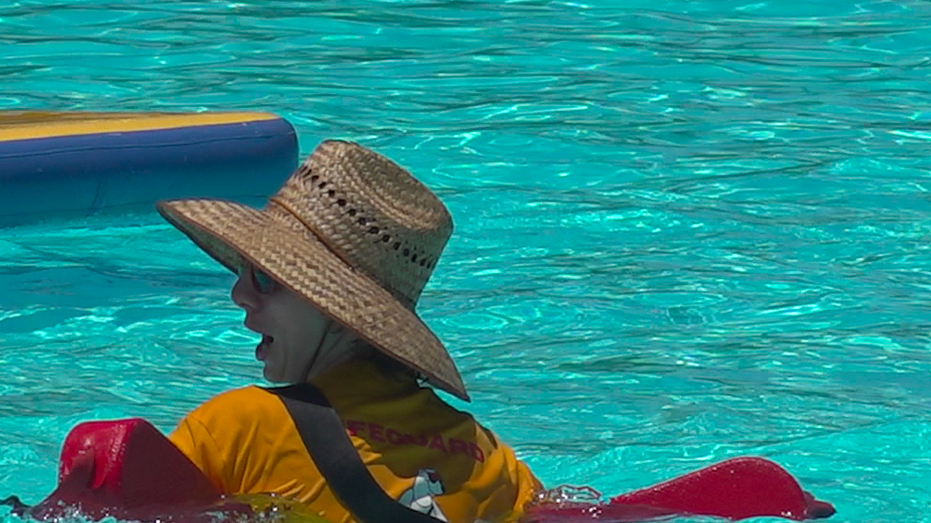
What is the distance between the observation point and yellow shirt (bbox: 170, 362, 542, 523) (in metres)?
2.78

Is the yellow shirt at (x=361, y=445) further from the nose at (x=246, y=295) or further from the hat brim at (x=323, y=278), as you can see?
the nose at (x=246, y=295)

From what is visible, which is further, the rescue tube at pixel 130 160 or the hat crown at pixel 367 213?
the rescue tube at pixel 130 160

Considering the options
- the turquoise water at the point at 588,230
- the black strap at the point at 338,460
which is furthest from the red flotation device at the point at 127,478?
the turquoise water at the point at 588,230

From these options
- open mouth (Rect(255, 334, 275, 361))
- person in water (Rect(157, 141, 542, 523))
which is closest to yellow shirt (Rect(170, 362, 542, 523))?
person in water (Rect(157, 141, 542, 523))

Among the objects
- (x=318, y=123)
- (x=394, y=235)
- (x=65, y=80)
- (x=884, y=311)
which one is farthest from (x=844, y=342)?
(x=65, y=80)

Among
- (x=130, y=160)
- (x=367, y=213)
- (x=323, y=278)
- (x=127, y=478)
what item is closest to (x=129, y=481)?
(x=127, y=478)

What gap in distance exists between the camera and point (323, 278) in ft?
9.22

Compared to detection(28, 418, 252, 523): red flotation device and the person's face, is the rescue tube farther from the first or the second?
detection(28, 418, 252, 523): red flotation device

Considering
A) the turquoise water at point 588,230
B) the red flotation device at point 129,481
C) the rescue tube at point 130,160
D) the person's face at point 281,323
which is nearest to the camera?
the red flotation device at point 129,481

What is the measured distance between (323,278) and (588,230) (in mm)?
3803

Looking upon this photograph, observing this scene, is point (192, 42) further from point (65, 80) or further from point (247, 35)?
point (65, 80)

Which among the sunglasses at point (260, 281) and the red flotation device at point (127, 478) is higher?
the sunglasses at point (260, 281)

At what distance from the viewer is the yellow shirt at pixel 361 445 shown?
278 cm

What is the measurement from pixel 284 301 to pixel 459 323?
2.65 m
